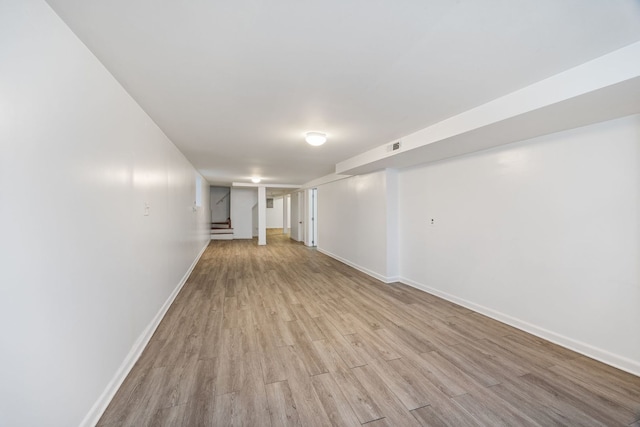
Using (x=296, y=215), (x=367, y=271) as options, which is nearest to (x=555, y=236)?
(x=367, y=271)

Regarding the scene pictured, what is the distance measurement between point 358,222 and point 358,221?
23mm

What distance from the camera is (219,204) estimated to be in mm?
12711

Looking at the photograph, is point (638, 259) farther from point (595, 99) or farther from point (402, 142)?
point (402, 142)

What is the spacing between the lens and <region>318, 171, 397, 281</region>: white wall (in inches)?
187

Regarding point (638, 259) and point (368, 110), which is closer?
point (638, 259)

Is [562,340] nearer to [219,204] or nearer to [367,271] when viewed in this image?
[367,271]

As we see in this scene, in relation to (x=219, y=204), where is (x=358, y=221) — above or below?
below

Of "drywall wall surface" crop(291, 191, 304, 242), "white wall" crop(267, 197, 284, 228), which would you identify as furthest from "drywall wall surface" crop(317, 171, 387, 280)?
"white wall" crop(267, 197, 284, 228)

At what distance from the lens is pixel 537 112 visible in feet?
6.64

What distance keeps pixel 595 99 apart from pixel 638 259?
135cm

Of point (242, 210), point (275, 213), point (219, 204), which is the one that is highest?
point (219, 204)

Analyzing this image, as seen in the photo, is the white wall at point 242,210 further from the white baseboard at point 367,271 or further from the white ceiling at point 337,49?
the white ceiling at point 337,49

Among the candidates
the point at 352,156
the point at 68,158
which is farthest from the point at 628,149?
the point at 68,158

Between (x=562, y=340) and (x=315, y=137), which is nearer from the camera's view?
(x=562, y=340)
